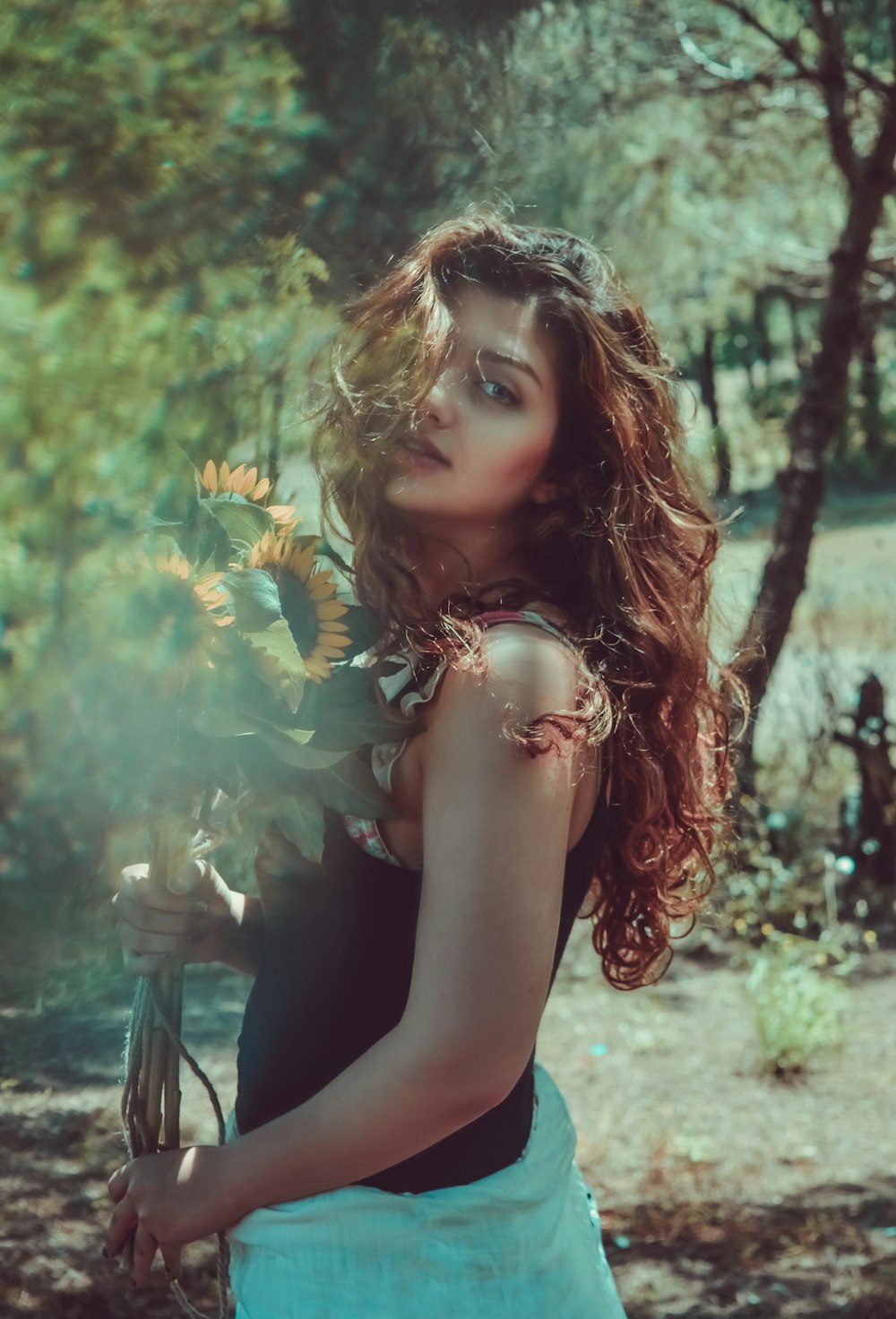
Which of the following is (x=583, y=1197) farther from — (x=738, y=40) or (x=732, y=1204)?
(x=738, y=40)

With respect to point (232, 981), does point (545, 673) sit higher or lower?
higher

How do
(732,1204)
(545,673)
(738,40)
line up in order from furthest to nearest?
(738,40)
(732,1204)
(545,673)

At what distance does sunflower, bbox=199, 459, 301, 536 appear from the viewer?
49.1 inches

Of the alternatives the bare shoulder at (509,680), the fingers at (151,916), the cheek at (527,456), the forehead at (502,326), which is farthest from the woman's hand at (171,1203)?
the forehead at (502,326)

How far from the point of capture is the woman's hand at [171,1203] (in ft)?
3.94

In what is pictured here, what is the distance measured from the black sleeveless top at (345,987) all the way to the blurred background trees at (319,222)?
21cm

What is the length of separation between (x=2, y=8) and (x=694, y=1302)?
2.97 metres

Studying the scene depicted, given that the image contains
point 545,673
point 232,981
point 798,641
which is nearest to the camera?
point 545,673

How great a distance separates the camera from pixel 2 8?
1055 millimetres

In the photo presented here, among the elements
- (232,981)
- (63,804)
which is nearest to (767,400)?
(232,981)

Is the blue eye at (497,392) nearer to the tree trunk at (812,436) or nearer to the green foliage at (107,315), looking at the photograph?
the green foliage at (107,315)

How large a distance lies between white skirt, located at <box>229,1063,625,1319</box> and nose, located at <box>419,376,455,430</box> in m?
0.71

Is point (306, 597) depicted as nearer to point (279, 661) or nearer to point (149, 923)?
point (279, 661)

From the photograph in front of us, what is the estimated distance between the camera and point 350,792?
1.20 m
